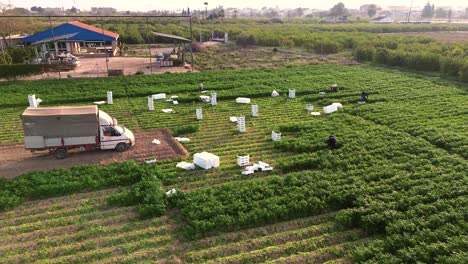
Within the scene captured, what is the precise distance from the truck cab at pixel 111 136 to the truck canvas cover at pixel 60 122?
340mm

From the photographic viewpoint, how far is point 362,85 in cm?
3225

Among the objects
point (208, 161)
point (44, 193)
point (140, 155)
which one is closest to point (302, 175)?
point (208, 161)

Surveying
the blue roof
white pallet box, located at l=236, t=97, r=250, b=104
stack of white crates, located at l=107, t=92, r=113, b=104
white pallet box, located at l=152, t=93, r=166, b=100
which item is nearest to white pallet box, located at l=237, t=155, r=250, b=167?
white pallet box, located at l=236, t=97, r=250, b=104

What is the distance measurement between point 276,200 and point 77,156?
10206 mm

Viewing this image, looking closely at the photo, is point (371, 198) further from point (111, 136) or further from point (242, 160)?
point (111, 136)

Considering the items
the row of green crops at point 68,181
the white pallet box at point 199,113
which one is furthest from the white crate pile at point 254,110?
the row of green crops at point 68,181

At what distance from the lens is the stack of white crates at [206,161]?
1670cm

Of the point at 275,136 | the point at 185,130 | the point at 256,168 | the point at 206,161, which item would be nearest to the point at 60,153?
the point at 185,130

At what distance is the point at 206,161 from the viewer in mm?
16625

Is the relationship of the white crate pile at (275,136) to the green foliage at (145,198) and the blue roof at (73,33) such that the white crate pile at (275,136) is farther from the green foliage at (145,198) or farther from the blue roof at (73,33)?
the blue roof at (73,33)

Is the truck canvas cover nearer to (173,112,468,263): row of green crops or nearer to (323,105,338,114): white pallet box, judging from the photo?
(173,112,468,263): row of green crops

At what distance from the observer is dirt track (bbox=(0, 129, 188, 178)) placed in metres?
17.1

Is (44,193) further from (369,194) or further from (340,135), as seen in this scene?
(340,135)

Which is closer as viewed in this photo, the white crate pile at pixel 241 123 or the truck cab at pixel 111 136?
the truck cab at pixel 111 136
